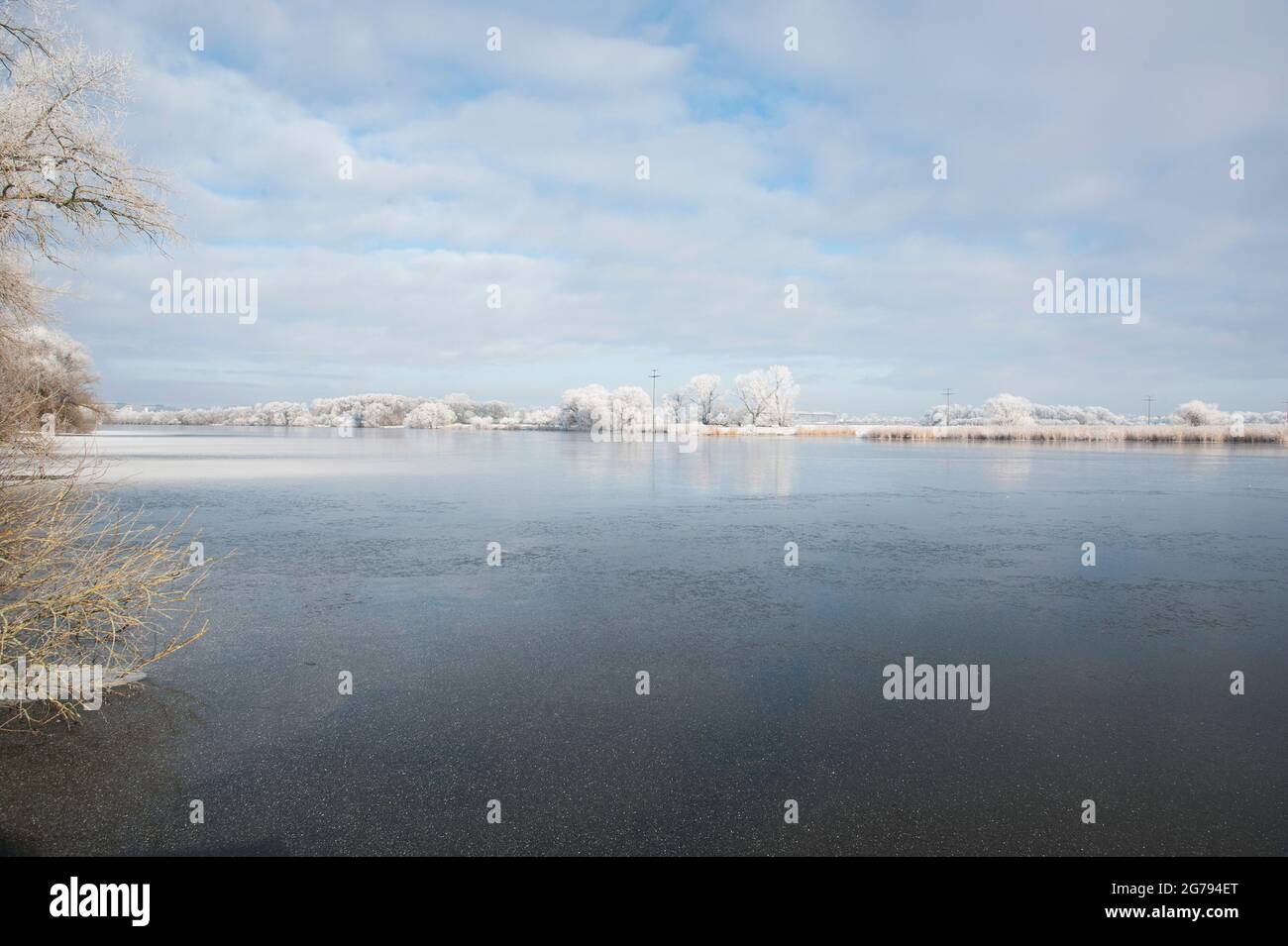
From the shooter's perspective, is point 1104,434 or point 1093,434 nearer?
point 1104,434

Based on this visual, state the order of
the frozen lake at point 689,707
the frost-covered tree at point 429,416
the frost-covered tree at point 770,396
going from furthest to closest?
the frost-covered tree at point 429,416 → the frost-covered tree at point 770,396 → the frozen lake at point 689,707

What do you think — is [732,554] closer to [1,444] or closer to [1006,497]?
[1,444]

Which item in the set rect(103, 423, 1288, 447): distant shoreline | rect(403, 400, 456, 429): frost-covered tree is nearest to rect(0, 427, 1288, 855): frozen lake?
rect(103, 423, 1288, 447): distant shoreline

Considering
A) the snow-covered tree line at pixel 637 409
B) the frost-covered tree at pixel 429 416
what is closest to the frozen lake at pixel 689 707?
the snow-covered tree line at pixel 637 409

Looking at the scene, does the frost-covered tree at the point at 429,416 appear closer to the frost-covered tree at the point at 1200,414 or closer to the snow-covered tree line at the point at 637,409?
the snow-covered tree line at the point at 637,409

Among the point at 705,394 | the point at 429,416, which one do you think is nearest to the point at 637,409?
the point at 705,394

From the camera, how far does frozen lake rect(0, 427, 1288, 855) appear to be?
12.3 feet

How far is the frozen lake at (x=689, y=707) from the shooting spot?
3752 millimetres

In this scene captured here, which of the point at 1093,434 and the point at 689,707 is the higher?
the point at 1093,434

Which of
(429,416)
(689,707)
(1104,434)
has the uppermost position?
(429,416)

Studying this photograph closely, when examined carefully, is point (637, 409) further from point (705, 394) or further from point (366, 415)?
point (366, 415)

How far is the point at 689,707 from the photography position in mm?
5262
